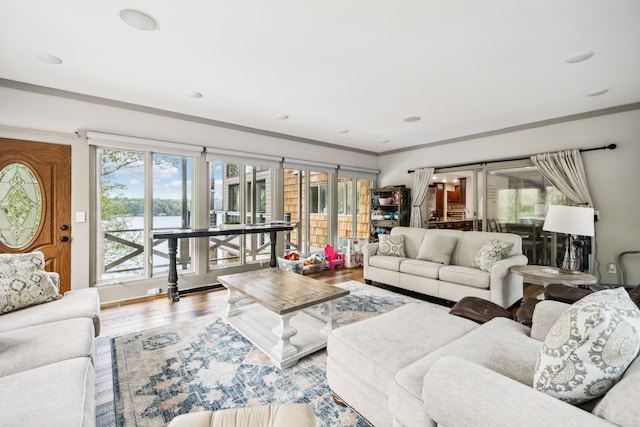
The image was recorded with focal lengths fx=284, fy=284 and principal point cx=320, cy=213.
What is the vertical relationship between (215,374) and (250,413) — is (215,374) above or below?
below

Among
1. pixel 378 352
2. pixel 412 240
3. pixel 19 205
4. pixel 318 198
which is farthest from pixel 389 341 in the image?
pixel 318 198

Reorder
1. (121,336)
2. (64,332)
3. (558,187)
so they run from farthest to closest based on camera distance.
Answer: (558,187)
(121,336)
(64,332)

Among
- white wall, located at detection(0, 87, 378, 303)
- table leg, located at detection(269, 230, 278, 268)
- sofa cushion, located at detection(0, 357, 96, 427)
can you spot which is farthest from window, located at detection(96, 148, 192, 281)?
sofa cushion, located at detection(0, 357, 96, 427)

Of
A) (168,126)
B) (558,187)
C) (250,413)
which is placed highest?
(168,126)

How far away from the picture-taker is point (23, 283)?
2.16 meters

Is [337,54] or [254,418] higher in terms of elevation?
[337,54]

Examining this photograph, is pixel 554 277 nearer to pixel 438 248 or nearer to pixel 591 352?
pixel 438 248

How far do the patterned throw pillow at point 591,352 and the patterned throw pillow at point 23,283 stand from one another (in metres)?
3.23

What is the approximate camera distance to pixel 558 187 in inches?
169

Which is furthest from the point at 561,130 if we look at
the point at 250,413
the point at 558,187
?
the point at 250,413

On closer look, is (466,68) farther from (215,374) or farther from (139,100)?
(139,100)

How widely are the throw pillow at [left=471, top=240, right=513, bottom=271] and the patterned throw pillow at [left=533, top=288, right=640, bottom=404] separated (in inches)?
99.8

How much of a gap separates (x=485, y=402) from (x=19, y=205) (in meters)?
4.51

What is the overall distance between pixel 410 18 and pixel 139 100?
337 cm
